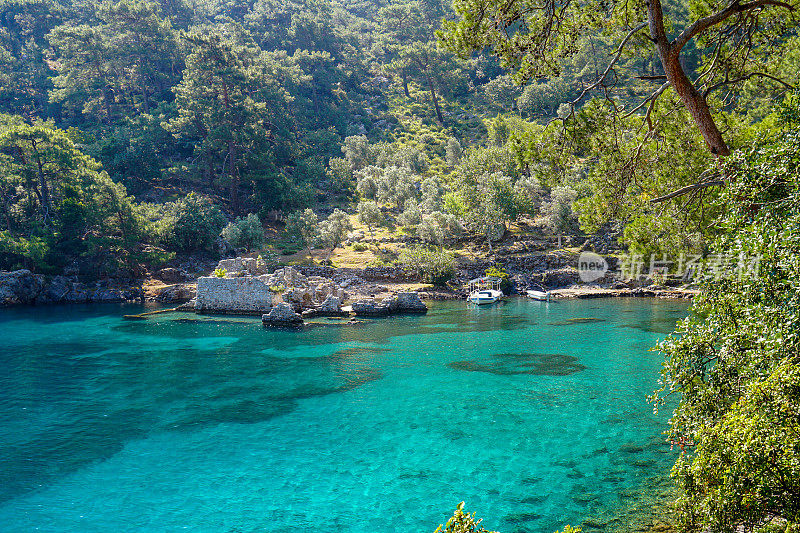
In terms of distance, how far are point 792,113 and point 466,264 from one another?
204ft

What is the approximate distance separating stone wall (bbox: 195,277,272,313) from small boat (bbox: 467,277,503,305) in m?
26.1

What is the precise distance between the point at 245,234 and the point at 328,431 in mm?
57030

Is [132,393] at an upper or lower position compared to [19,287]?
lower

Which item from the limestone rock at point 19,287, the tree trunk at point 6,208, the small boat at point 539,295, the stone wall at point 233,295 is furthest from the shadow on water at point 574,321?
the tree trunk at point 6,208

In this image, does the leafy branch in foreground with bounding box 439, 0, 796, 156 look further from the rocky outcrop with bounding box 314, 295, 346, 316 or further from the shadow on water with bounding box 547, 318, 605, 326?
the rocky outcrop with bounding box 314, 295, 346, 316

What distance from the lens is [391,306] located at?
54.8 metres

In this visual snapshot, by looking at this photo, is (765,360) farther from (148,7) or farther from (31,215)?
(148,7)

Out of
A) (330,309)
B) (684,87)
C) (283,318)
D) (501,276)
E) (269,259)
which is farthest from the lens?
(269,259)

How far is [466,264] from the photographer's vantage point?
71500 mm

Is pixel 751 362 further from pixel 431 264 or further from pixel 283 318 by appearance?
pixel 431 264

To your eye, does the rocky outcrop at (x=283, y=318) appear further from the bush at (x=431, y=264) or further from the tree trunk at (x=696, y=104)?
the tree trunk at (x=696, y=104)

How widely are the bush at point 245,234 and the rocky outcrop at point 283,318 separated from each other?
90.4 ft

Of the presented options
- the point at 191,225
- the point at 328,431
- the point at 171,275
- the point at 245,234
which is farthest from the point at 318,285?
the point at 328,431

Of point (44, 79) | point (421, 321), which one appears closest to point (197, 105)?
point (44, 79)
